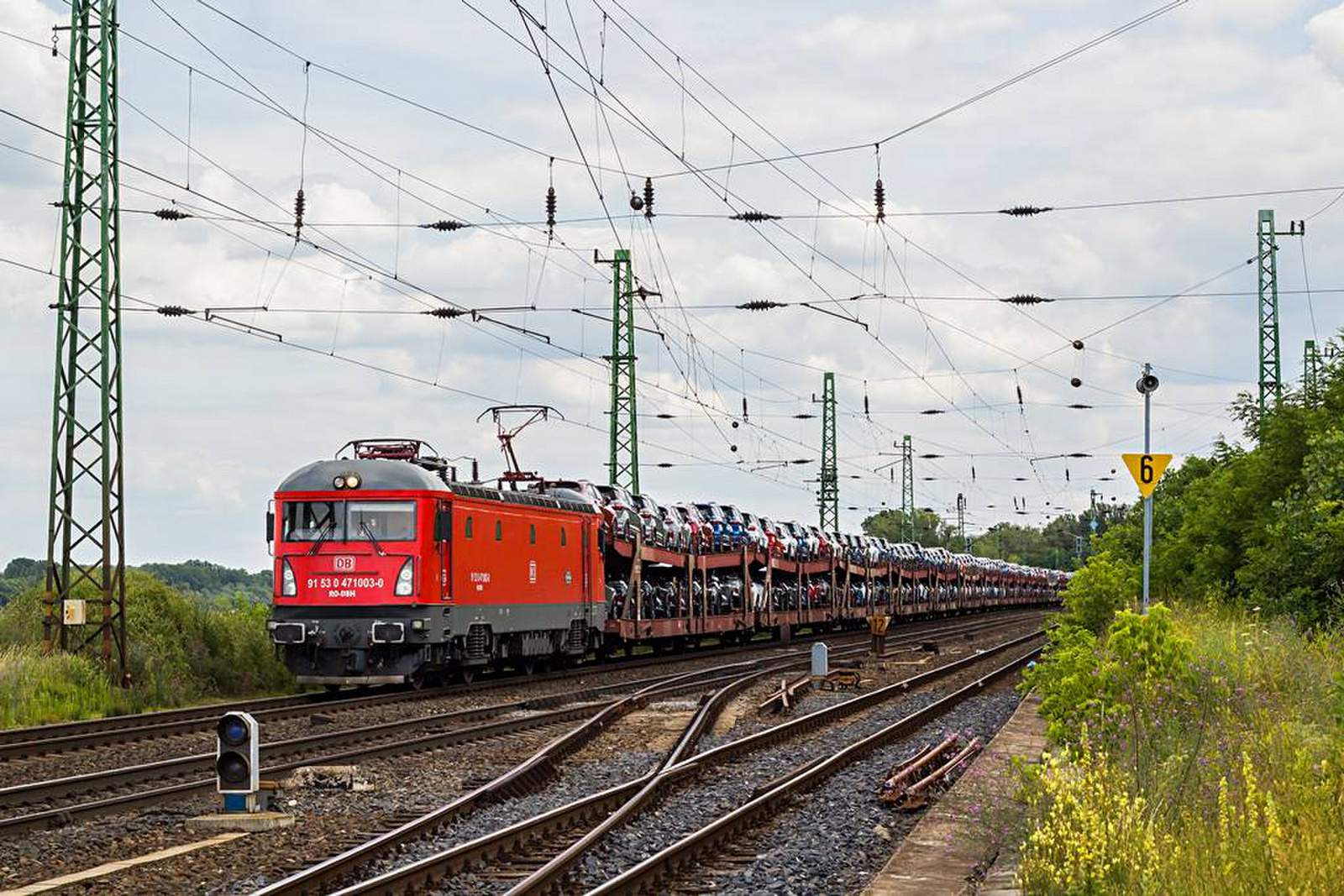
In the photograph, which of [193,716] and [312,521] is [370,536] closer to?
[312,521]

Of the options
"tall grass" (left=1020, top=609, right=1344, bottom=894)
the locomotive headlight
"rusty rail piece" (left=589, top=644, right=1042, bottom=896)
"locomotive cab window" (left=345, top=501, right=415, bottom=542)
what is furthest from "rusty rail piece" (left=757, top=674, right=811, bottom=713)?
"tall grass" (left=1020, top=609, right=1344, bottom=894)

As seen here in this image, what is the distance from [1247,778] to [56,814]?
351 inches

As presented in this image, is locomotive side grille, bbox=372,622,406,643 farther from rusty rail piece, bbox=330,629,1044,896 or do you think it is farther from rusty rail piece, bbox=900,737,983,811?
rusty rail piece, bbox=900,737,983,811

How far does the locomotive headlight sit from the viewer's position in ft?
79.9

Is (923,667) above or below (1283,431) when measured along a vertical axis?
below

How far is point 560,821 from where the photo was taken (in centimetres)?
1254

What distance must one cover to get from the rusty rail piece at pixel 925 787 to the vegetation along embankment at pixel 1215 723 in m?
1.13

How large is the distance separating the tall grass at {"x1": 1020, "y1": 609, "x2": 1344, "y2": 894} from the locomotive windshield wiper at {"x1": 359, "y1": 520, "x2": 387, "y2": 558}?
12.3 meters

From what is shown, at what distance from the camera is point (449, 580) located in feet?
82.5

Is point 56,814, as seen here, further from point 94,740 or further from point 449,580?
point 449,580

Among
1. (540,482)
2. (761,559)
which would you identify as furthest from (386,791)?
(761,559)

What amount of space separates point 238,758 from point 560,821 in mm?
2658

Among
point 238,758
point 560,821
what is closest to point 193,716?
point 238,758

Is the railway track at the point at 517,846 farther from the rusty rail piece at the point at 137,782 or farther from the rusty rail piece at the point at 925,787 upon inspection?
the rusty rail piece at the point at 137,782
